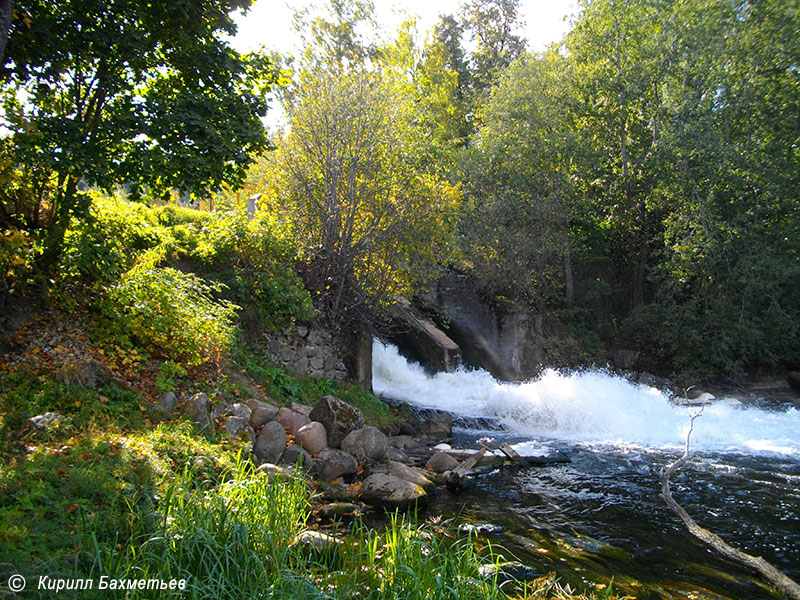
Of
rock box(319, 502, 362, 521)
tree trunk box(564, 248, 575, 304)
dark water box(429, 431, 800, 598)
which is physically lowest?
dark water box(429, 431, 800, 598)

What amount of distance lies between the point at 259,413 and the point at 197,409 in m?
1.15

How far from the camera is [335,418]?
8.25m

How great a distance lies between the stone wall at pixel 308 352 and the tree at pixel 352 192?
2.01ft

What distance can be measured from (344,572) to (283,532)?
2.06 feet

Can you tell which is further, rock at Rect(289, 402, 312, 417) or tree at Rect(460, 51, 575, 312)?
tree at Rect(460, 51, 575, 312)

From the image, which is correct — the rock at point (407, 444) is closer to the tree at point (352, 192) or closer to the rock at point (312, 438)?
→ the rock at point (312, 438)

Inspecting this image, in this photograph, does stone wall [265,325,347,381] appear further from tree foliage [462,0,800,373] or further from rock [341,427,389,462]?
tree foliage [462,0,800,373]

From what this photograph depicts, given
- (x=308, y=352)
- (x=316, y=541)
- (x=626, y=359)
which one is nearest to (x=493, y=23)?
(x=626, y=359)

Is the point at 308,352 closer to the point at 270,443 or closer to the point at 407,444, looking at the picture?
the point at 407,444

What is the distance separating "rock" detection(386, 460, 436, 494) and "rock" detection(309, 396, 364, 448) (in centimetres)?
96

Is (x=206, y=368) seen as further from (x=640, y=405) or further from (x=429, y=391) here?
(x=640, y=405)

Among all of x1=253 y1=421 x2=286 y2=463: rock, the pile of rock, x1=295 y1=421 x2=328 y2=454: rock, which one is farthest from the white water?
x1=253 y1=421 x2=286 y2=463: rock

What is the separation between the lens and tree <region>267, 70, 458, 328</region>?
11344 millimetres

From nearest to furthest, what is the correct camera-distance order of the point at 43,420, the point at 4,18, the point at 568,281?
the point at 4,18 → the point at 43,420 → the point at 568,281
